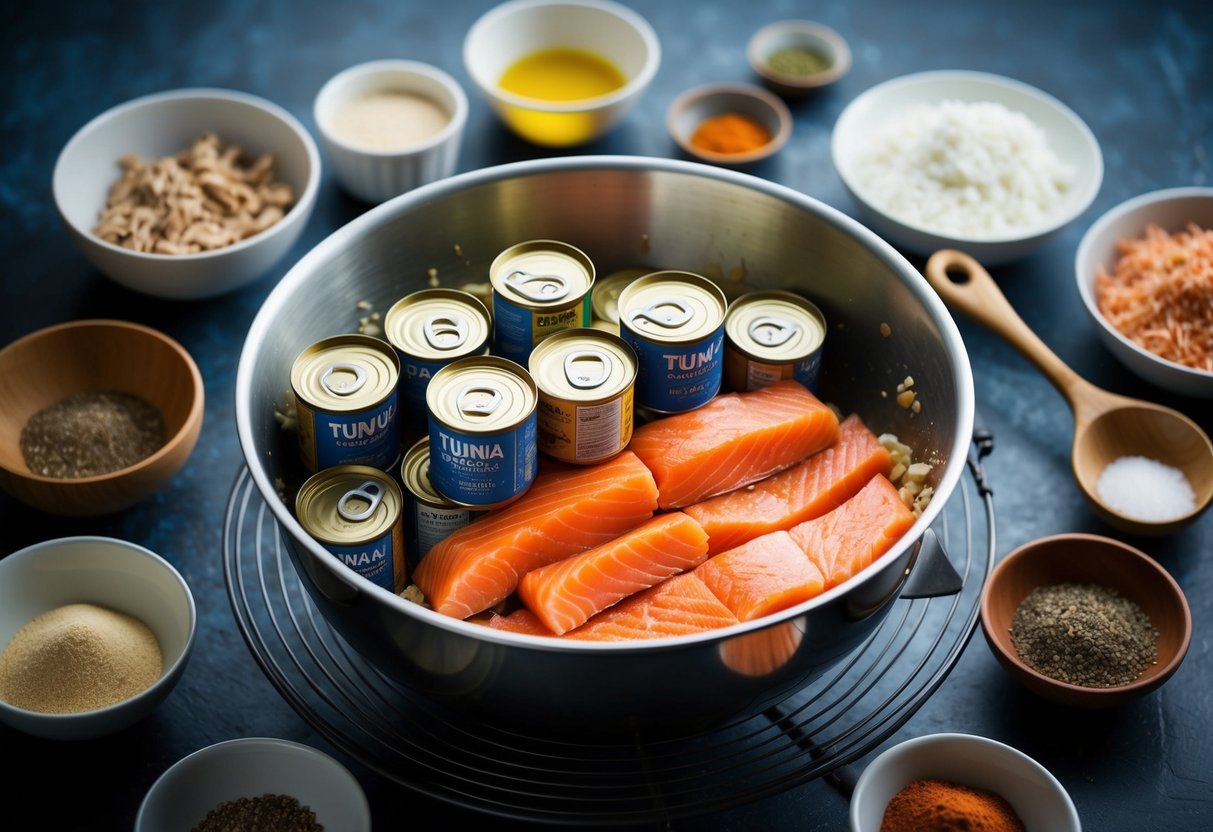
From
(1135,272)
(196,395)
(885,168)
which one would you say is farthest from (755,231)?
(196,395)

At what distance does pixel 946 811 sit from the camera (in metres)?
1.57

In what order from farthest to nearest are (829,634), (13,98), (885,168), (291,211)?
(13,98) → (885,168) → (291,211) → (829,634)

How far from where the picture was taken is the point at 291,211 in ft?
7.70

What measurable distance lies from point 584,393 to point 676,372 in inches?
6.8

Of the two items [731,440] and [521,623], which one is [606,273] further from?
[521,623]

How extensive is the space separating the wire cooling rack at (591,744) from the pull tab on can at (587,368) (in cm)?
51

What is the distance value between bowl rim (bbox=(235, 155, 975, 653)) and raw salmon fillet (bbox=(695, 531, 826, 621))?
0.33ft

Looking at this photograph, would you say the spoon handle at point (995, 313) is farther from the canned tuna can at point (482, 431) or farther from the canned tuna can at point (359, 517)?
the canned tuna can at point (359, 517)

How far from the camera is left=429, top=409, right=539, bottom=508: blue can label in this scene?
1.56 meters

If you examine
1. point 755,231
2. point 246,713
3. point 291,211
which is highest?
point 755,231

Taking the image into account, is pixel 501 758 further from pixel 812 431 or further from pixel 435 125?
pixel 435 125

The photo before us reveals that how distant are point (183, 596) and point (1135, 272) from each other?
188 centimetres

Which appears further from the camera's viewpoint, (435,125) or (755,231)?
(435,125)

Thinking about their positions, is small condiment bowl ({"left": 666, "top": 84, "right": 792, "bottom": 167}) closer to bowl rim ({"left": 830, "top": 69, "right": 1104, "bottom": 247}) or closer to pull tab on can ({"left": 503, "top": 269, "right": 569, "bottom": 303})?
bowl rim ({"left": 830, "top": 69, "right": 1104, "bottom": 247})
